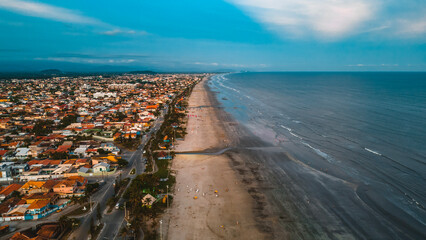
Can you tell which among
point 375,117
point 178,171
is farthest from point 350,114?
point 178,171

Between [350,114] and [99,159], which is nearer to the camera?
[99,159]

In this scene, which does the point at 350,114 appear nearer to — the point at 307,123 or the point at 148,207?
the point at 307,123

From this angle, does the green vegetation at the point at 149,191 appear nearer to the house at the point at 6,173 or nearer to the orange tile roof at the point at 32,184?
the orange tile roof at the point at 32,184

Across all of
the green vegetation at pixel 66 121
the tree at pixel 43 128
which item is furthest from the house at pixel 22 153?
the green vegetation at pixel 66 121

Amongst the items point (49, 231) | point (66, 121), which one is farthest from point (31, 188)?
point (66, 121)

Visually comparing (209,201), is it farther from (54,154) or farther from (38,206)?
(54,154)

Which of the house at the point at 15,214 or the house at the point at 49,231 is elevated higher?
the house at the point at 49,231

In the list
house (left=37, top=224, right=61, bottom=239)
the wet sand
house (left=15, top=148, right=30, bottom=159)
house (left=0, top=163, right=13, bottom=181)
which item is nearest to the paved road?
house (left=37, top=224, right=61, bottom=239)

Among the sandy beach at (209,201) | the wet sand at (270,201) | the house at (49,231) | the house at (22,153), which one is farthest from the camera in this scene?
the house at (22,153)
